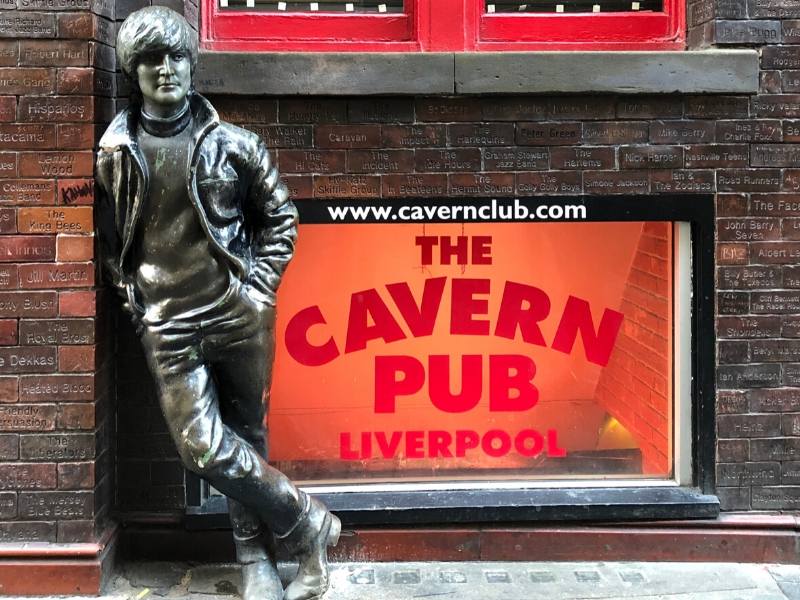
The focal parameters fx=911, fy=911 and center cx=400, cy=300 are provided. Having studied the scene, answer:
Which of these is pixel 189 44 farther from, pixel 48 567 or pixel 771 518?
pixel 771 518

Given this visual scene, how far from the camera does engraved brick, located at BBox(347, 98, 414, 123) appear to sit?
4488 millimetres

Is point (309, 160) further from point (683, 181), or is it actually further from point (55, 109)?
point (683, 181)

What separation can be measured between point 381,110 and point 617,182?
1.24 meters

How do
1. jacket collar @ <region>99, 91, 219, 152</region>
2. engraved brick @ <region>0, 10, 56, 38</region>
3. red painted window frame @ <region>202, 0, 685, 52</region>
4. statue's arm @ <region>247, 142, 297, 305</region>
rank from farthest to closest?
red painted window frame @ <region>202, 0, 685, 52</region>, engraved brick @ <region>0, 10, 56, 38</region>, statue's arm @ <region>247, 142, 297, 305</region>, jacket collar @ <region>99, 91, 219, 152</region>

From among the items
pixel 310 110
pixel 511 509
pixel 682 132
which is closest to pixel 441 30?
pixel 310 110

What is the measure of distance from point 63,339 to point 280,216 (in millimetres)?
1246

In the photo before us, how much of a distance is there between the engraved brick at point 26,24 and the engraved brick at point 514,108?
6.74ft

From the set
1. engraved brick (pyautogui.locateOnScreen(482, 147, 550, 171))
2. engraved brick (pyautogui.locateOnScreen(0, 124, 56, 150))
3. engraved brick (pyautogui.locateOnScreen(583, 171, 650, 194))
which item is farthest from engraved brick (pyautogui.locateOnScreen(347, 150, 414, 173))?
engraved brick (pyautogui.locateOnScreen(0, 124, 56, 150))

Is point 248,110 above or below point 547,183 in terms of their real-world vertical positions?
above

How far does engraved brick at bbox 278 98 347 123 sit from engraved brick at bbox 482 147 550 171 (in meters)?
0.75

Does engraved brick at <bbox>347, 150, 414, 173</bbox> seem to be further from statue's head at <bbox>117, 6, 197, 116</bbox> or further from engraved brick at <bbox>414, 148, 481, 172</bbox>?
statue's head at <bbox>117, 6, 197, 116</bbox>

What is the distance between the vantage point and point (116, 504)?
14.9 ft

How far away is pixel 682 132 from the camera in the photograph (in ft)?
14.9

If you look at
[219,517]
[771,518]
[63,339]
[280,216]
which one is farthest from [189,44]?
[771,518]
